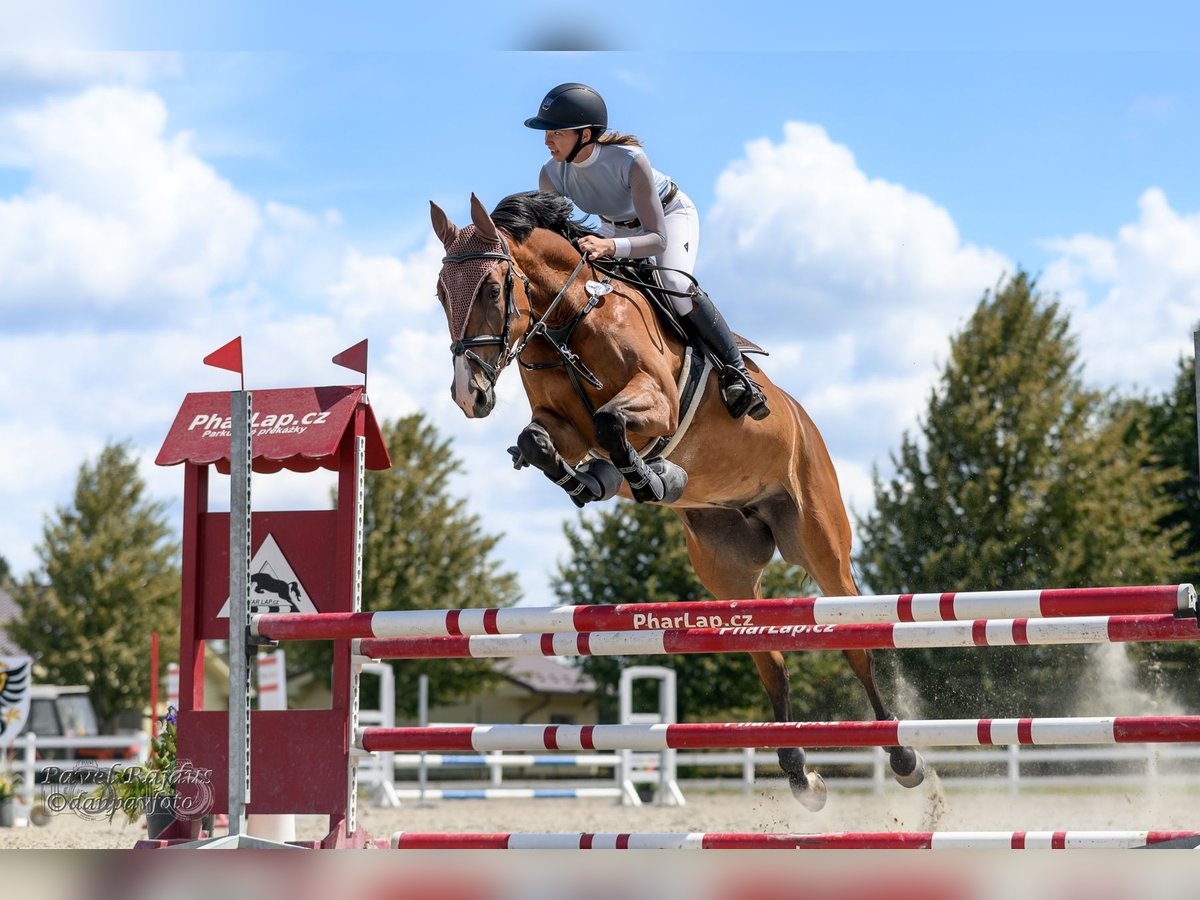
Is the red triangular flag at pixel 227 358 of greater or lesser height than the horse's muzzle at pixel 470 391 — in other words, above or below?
above

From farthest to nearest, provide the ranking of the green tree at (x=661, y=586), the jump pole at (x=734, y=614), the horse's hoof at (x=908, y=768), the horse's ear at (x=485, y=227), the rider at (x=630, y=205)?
the green tree at (x=661, y=586) < the horse's hoof at (x=908, y=768) < the rider at (x=630, y=205) < the horse's ear at (x=485, y=227) < the jump pole at (x=734, y=614)

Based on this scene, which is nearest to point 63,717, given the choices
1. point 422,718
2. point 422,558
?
point 422,718

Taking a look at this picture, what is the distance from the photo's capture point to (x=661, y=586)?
71.1 feet

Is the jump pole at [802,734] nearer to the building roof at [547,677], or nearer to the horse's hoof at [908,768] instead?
the horse's hoof at [908,768]

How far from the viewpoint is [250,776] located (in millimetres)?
4156

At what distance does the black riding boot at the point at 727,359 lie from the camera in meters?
4.67

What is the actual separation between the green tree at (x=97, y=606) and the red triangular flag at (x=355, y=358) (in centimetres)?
2179

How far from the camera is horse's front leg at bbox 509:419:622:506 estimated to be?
401 cm

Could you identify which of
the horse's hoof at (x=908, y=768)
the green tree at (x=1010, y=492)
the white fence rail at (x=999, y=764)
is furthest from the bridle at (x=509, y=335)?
the green tree at (x=1010, y=492)

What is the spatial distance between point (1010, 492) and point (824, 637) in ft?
51.3

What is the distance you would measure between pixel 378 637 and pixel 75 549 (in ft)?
75.7

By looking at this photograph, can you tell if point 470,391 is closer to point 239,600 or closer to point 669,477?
point 669,477

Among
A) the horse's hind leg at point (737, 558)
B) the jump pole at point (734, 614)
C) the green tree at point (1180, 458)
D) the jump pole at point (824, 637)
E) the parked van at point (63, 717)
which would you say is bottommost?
the parked van at point (63, 717)

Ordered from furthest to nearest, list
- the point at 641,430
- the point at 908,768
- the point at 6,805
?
the point at 6,805, the point at 908,768, the point at 641,430
